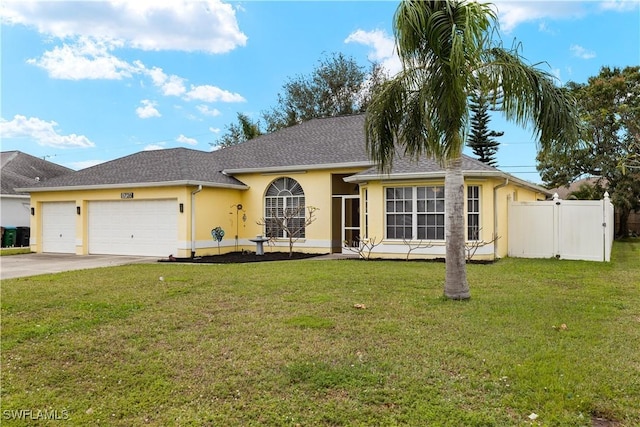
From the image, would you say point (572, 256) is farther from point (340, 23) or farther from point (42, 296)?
Result: point (42, 296)

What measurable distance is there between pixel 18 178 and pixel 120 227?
15.0 metres

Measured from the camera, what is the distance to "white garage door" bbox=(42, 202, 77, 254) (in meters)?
17.8

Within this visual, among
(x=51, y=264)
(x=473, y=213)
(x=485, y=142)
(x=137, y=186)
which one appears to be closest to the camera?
(x=51, y=264)

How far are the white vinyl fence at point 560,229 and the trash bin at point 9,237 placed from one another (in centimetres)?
2314

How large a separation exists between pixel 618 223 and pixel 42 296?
103ft

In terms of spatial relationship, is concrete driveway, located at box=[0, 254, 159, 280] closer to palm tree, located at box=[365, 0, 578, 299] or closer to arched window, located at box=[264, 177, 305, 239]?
arched window, located at box=[264, 177, 305, 239]

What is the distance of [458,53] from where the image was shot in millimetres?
6605

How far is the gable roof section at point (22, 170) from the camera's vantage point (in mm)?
25722

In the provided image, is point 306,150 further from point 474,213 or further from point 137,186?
point 474,213

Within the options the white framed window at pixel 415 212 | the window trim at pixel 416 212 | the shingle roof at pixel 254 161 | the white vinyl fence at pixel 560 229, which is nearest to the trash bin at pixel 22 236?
the shingle roof at pixel 254 161

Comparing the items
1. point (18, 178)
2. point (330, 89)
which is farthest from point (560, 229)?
point (18, 178)

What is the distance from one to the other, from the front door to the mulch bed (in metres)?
1.63

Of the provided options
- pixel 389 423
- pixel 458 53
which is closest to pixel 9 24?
pixel 458 53

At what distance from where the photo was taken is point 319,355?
4852 millimetres
